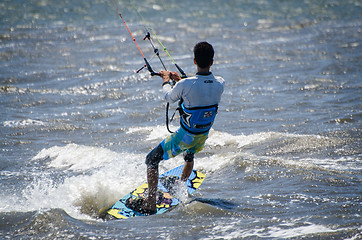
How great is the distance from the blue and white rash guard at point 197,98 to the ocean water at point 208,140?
109cm

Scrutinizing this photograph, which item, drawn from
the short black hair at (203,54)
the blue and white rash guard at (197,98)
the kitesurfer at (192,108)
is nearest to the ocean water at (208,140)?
the kitesurfer at (192,108)

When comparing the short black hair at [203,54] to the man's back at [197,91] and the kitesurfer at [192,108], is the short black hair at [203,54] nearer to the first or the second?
the kitesurfer at [192,108]

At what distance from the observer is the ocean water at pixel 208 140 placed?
5.27m

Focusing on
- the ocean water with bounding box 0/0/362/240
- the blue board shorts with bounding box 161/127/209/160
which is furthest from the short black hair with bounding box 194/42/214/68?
the ocean water with bounding box 0/0/362/240

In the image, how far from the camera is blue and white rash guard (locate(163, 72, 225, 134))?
5.29m

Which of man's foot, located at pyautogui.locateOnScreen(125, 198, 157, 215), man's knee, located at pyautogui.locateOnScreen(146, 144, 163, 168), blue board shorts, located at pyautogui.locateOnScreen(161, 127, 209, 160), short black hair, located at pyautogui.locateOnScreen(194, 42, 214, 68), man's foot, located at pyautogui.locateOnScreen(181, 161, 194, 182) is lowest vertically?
man's foot, located at pyautogui.locateOnScreen(125, 198, 157, 215)

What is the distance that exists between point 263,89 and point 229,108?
1941 millimetres

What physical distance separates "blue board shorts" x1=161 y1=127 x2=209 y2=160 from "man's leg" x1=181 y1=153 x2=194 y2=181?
23 cm

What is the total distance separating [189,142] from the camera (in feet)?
18.8

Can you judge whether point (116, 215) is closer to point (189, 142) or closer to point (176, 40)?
point (189, 142)

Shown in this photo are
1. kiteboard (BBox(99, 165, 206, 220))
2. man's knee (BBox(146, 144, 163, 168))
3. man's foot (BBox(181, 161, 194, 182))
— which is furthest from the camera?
man's foot (BBox(181, 161, 194, 182))

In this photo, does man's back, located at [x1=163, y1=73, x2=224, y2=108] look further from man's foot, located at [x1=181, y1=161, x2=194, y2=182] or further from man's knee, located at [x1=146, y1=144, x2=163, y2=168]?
man's foot, located at [x1=181, y1=161, x2=194, y2=182]

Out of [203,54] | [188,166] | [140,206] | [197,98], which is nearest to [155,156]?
[188,166]

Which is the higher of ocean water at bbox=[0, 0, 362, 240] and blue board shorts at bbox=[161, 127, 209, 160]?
blue board shorts at bbox=[161, 127, 209, 160]
